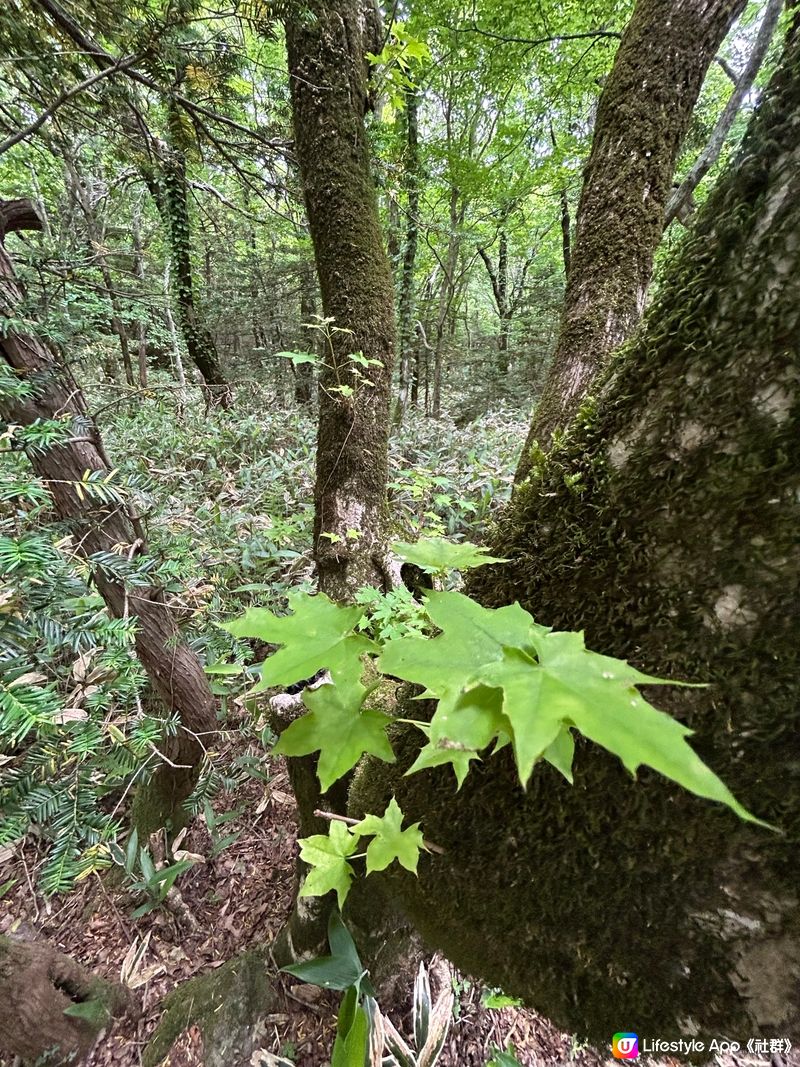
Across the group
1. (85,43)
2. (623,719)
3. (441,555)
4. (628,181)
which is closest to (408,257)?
(628,181)

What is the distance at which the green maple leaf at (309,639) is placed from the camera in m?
0.67

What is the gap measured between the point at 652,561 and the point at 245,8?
3.10 meters

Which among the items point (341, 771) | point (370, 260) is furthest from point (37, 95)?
point (341, 771)

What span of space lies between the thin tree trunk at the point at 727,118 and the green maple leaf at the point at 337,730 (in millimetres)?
3132

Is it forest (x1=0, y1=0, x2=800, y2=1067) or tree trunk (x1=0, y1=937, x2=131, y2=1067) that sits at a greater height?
forest (x1=0, y1=0, x2=800, y2=1067)

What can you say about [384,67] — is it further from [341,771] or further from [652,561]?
[341,771]

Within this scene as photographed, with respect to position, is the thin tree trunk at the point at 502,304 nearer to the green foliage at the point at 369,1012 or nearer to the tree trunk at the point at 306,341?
the tree trunk at the point at 306,341

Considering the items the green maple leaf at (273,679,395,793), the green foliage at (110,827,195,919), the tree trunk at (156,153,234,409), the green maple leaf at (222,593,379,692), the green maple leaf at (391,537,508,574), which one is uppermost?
the tree trunk at (156,153,234,409)

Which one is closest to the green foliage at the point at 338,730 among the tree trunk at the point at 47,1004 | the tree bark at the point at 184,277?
the tree trunk at the point at 47,1004

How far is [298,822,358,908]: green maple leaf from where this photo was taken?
1092 millimetres

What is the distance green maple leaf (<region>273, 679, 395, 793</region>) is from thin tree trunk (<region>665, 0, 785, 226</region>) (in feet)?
10.3

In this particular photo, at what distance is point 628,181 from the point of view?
224 cm

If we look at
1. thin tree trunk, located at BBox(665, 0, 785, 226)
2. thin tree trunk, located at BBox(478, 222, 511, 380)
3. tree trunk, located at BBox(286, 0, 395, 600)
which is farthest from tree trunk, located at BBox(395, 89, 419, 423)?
thin tree trunk, located at BBox(665, 0, 785, 226)

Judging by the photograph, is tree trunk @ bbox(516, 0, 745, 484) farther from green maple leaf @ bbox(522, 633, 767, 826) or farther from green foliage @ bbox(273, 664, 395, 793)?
green maple leaf @ bbox(522, 633, 767, 826)
